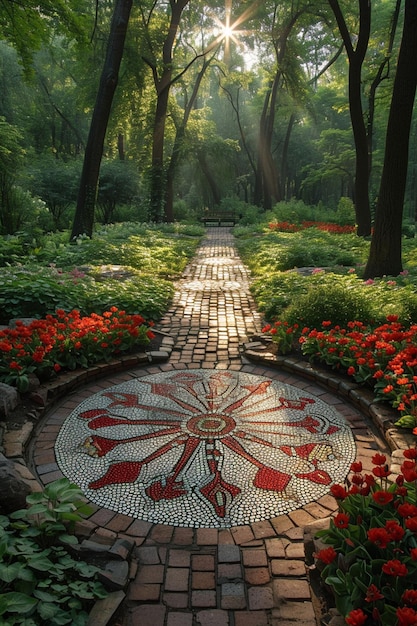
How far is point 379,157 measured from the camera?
95.3ft

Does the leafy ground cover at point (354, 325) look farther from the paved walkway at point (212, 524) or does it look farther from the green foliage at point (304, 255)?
the green foliage at point (304, 255)

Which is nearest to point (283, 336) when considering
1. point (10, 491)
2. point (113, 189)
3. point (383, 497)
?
point (383, 497)

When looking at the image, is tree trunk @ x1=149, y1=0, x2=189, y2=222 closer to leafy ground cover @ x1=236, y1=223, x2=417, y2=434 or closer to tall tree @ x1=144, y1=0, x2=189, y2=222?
tall tree @ x1=144, y1=0, x2=189, y2=222

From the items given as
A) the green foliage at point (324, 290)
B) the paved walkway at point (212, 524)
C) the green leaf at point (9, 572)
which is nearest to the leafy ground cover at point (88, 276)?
the paved walkway at point (212, 524)

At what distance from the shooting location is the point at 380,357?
13.3 ft

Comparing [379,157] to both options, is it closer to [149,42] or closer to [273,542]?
[149,42]

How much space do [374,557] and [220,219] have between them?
76.9ft

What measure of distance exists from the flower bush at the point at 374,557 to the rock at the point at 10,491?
1.62 m

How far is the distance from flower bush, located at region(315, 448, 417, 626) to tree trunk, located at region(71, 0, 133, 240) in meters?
10.9

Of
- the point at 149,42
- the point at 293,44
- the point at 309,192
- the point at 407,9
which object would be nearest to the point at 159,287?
the point at 407,9

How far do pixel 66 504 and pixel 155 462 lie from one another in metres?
0.97

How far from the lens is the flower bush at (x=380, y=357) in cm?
329

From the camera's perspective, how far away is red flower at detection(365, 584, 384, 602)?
169 cm

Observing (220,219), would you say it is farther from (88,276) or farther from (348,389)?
(348,389)
